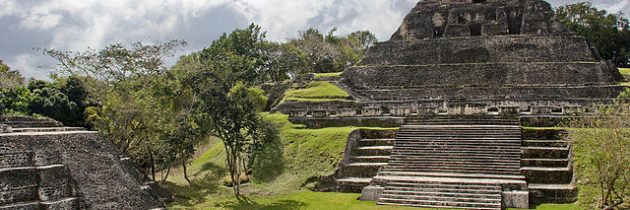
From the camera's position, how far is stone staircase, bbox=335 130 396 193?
1828 centimetres

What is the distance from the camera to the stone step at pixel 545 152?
17422 millimetres

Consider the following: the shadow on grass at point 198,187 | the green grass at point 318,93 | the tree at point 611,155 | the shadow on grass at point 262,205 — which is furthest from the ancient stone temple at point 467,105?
the shadow on grass at point 198,187

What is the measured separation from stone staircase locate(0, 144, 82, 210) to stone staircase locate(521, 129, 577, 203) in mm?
12009

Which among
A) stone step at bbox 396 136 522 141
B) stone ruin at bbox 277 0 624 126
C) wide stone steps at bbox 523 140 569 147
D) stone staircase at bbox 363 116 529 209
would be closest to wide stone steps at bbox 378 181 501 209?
stone staircase at bbox 363 116 529 209

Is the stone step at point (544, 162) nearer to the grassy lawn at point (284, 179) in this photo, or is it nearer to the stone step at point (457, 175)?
the stone step at point (457, 175)

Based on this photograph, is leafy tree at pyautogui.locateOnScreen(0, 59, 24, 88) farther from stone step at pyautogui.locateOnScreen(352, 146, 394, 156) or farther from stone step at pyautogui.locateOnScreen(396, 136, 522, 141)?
stone step at pyautogui.locateOnScreen(396, 136, 522, 141)

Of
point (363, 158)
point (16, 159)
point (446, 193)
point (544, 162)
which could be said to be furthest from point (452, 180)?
point (16, 159)

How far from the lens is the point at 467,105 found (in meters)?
22.3

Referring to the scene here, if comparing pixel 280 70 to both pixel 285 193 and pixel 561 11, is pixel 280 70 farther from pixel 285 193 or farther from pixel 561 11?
pixel 285 193

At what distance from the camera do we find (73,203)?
10719 millimetres

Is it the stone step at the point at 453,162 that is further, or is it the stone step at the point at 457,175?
the stone step at the point at 453,162

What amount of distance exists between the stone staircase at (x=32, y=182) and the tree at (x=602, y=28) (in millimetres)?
39792

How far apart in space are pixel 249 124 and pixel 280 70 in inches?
1196

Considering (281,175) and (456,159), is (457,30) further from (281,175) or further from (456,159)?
(281,175)
